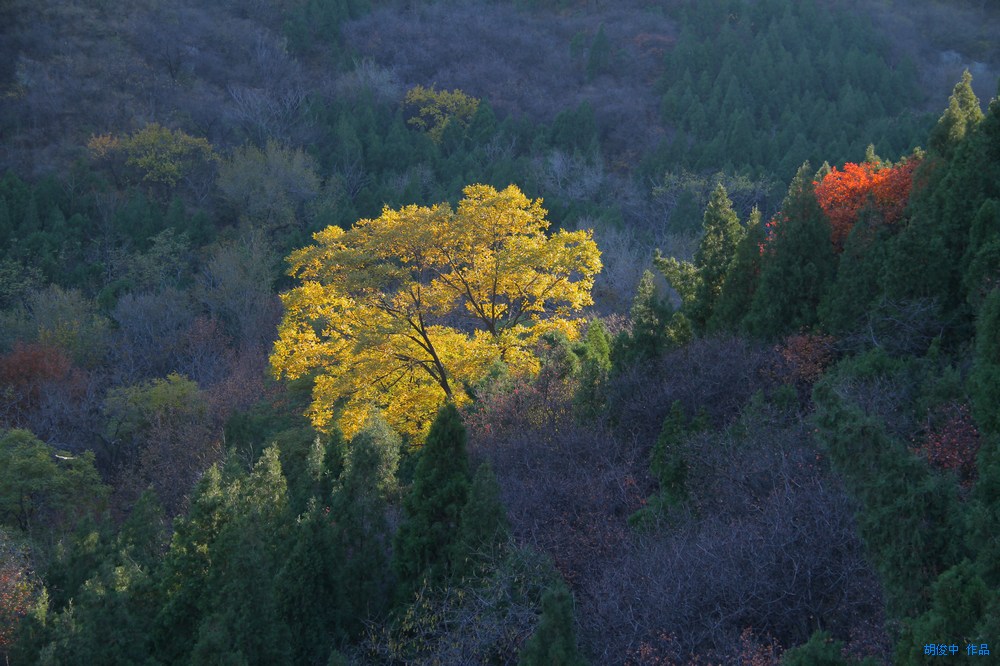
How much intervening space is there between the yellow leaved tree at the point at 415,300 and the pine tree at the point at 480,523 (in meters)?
6.37

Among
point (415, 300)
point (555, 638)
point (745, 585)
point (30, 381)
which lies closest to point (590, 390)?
point (415, 300)

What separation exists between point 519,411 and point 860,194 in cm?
757

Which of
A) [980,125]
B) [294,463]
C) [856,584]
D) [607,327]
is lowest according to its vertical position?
[294,463]

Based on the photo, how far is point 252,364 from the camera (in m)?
29.2

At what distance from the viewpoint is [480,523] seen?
33.3ft

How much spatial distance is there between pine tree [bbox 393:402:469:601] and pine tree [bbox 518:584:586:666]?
3375 millimetres

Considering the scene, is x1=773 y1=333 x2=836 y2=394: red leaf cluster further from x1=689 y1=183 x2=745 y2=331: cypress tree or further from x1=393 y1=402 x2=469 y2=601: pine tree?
x1=393 y1=402 x2=469 y2=601: pine tree

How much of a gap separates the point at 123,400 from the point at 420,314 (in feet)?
A: 40.5

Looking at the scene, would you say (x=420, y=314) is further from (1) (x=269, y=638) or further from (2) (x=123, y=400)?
(2) (x=123, y=400)

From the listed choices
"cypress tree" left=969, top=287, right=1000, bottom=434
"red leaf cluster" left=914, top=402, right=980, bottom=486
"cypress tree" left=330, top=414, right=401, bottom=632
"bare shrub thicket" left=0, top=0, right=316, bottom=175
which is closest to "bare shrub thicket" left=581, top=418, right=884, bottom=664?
"red leaf cluster" left=914, top=402, right=980, bottom=486

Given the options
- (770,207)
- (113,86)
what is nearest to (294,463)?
(770,207)

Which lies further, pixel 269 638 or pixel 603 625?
pixel 269 638

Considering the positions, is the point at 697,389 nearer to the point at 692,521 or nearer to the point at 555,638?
the point at 692,521

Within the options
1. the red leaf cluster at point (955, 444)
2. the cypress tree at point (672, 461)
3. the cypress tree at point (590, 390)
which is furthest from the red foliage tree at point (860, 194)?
the red leaf cluster at point (955, 444)
